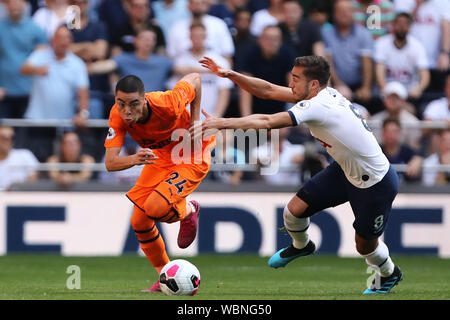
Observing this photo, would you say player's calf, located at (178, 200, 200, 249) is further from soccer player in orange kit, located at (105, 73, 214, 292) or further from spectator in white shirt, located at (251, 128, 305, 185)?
spectator in white shirt, located at (251, 128, 305, 185)

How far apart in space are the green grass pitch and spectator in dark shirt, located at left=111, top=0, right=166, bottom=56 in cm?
344

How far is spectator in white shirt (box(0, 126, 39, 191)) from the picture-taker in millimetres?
13953

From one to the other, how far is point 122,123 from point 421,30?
27.3 feet

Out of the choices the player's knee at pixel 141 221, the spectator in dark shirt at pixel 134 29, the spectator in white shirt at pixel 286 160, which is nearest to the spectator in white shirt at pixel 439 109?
the spectator in white shirt at pixel 286 160

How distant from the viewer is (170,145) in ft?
31.6

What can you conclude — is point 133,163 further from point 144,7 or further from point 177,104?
point 144,7

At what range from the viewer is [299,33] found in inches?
595

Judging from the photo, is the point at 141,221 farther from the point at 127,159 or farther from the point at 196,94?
the point at 196,94

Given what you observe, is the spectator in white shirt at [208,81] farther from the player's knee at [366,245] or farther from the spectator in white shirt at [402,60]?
the player's knee at [366,245]

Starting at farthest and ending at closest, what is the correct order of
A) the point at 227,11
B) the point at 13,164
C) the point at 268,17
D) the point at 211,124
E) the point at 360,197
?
the point at 268,17, the point at 227,11, the point at 13,164, the point at 360,197, the point at 211,124

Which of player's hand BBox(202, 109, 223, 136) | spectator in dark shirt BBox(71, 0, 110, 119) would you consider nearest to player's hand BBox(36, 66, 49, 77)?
spectator in dark shirt BBox(71, 0, 110, 119)

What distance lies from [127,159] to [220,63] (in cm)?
598

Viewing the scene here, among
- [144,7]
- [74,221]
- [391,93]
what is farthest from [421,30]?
[74,221]

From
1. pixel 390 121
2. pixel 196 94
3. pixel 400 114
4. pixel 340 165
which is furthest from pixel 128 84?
pixel 400 114
